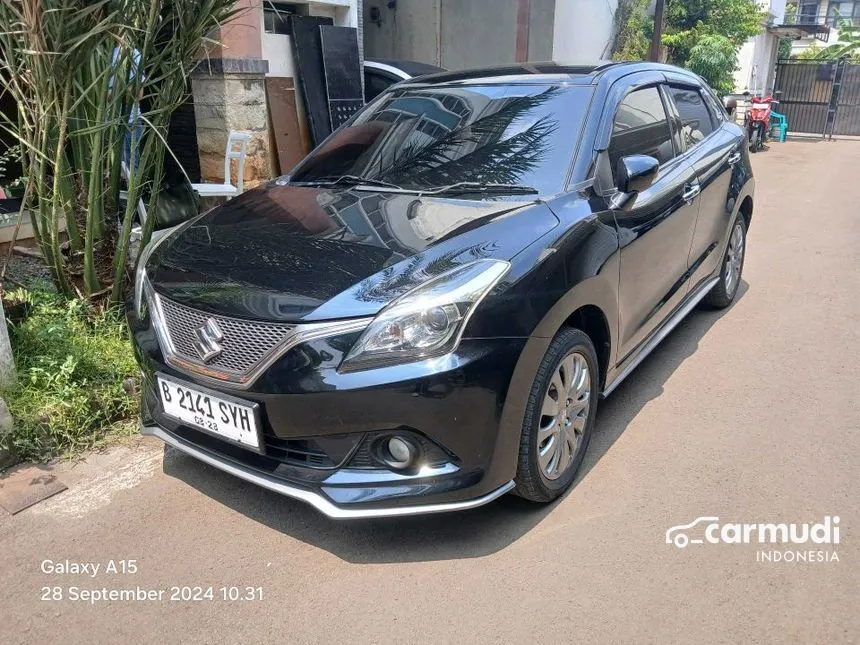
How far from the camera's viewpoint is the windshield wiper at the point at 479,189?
3.19m

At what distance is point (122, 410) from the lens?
3721mm

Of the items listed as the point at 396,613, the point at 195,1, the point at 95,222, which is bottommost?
the point at 396,613

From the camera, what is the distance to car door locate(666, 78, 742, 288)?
A: 4434mm

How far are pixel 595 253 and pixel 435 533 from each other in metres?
1.31

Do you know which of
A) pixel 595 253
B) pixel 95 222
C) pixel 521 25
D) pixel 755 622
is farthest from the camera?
pixel 521 25

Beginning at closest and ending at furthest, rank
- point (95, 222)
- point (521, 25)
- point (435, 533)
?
point (435, 533)
point (95, 222)
point (521, 25)

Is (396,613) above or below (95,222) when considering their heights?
below

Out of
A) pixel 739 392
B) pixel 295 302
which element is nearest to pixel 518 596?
pixel 295 302

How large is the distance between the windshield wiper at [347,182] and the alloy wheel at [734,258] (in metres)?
2.87

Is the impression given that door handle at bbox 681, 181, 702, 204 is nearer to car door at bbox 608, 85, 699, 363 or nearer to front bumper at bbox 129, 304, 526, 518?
car door at bbox 608, 85, 699, 363

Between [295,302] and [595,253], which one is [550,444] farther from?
[295,302]

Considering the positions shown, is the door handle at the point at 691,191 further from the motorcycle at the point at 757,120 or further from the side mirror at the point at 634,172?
the motorcycle at the point at 757,120

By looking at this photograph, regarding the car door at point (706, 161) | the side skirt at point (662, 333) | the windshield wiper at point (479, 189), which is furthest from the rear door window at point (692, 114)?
the windshield wiper at point (479, 189)
